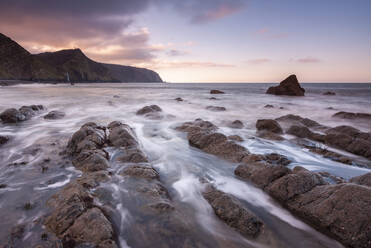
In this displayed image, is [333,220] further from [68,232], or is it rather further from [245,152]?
[68,232]

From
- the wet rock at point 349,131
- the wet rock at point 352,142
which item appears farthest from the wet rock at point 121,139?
the wet rock at point 349,131

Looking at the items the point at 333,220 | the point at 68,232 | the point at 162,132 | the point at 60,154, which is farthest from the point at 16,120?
the point at 333,220

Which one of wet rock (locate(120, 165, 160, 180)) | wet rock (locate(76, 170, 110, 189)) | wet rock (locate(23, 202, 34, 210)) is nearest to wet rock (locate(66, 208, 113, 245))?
wet rock (locate(76, 170, 110, 189))

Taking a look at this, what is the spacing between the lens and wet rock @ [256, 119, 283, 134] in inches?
322

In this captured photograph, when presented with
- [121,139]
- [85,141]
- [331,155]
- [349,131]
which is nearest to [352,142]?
[331,155]

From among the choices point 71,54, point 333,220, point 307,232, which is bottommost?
point 307,232

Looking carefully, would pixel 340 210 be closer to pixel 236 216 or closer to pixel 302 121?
pixel 236 216

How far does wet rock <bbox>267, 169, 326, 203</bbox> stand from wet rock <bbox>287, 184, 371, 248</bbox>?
107mm

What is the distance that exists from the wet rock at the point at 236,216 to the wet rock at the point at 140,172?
1413 mm

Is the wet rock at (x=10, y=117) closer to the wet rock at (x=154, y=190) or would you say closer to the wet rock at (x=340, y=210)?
the wet rock at (x=154, y=190)

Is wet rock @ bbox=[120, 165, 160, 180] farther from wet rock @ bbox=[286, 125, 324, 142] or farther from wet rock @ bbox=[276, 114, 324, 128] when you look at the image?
wet rock @ bbox=[276, 114, 324, 128]

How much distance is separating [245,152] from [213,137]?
127 centimetres

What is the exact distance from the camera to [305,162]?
17.4 ft

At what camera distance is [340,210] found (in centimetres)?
278
